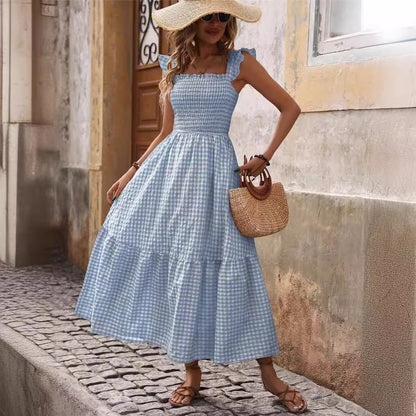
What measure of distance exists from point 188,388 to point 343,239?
1.04m

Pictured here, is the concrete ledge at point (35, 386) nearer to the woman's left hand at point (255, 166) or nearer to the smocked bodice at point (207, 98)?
the woman's left hand at point (255, 166)

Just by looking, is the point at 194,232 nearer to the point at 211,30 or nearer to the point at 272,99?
the point at 272,99

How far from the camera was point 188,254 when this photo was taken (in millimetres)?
3109

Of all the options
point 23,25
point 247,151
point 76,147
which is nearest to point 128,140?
point 76,147

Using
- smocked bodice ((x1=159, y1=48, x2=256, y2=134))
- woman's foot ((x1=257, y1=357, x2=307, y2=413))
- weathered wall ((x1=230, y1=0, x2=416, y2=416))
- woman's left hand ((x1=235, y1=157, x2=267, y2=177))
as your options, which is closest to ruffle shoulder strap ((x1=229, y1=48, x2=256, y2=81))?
smocked bodice ((x1=159, y1=48, x2=256, y2=134))

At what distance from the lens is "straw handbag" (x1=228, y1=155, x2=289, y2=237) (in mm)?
3078

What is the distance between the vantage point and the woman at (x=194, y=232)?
10.2 feet

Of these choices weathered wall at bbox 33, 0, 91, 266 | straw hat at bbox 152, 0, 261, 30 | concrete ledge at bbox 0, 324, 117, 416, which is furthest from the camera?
weathered wall at bbox 33, 0, 91, 266

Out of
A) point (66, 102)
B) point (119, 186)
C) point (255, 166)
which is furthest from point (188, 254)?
point (66, 102)

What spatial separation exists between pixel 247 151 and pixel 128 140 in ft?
8.12

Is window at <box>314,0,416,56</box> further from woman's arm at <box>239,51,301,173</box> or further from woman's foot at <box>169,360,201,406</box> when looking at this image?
woman's foot at <box>169,360,201,406</box>

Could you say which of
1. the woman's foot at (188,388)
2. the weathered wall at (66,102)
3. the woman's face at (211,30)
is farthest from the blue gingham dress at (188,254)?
the weathered wall at (66,102)

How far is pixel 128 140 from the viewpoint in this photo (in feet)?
22.0

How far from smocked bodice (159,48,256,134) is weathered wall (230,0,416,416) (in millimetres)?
639
